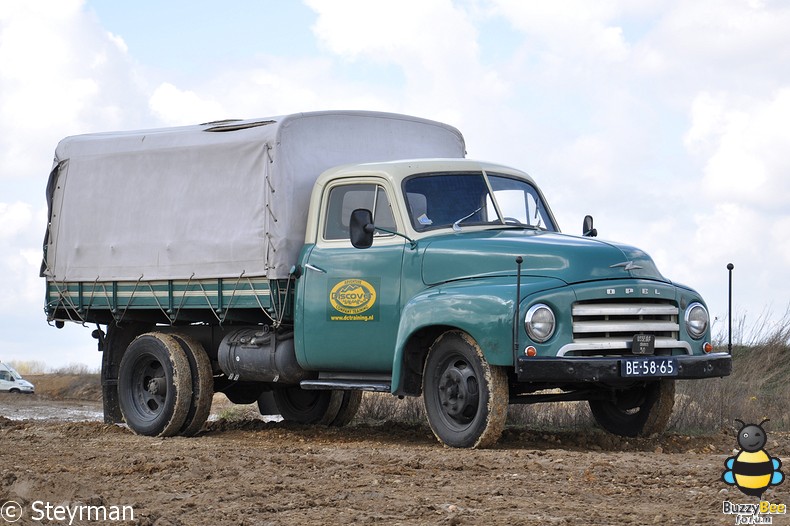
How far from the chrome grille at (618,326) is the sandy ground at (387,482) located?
97 cm

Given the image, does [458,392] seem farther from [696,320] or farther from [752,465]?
[752,465]

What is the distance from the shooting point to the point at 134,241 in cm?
1409

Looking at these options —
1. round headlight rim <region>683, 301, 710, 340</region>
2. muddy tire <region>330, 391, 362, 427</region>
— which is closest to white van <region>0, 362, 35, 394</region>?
muddy tire <region>330, 391, 362, 427</region>

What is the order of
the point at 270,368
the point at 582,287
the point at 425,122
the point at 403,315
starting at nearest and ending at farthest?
the point at 582,287 < the point at 403,315 < the point at 270,368 < the point at 425,122

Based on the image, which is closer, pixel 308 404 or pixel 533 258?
pixel 533 258

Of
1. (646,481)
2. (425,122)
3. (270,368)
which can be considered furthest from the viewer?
(425,122)

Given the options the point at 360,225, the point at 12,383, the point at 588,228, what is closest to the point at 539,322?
the point at 360,225

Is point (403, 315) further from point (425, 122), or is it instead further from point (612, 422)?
point (425, 122)

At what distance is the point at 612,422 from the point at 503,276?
8.43 ft

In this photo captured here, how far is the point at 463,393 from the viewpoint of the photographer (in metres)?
10.2

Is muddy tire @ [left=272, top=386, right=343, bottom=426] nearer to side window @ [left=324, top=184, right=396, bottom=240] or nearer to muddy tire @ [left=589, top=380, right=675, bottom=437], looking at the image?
side window @ [left=324, top=184, right=396, bottom=240]

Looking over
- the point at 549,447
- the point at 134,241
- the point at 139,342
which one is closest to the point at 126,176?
the point at 134,241

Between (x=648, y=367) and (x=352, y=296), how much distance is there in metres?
3.01

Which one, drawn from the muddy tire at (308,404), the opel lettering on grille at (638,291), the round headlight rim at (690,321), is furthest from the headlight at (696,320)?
the muddy tire at (308,404)
